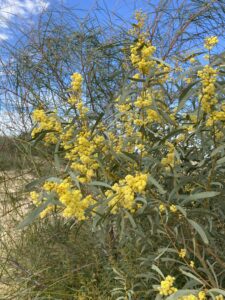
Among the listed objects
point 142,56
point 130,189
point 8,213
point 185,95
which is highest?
point 142,56

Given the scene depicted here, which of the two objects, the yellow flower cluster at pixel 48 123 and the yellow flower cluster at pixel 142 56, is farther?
the yellow flower cluster at pixel 48 123

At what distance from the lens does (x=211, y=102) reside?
1438mm

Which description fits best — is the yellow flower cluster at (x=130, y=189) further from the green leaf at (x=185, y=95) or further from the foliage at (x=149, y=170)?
the green leaf at (x=185, y=95)

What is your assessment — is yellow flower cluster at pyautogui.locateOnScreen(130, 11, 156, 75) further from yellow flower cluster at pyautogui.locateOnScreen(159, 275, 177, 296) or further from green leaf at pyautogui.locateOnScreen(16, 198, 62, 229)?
yellow flower cluster at pyautogui.locateOnScreen(159, 275, 177, 296)

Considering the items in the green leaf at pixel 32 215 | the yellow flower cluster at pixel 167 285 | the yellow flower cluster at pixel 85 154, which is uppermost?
the yellow flower cluster at pixel 85 154

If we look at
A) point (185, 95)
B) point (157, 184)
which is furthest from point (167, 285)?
point (185, 95)

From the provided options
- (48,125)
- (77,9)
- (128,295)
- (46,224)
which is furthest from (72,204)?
(77,9)

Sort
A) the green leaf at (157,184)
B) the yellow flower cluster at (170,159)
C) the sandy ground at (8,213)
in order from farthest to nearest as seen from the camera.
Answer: the sandy ground at (8,213)
the yellow flower cluster at (170,159)
the green leaf at (157,184)

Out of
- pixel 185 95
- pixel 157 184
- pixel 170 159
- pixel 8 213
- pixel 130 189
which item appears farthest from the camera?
pixel 8 213

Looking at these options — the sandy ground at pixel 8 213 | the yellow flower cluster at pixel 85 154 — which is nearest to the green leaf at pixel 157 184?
the yellow flower cluster at pixel 85 154

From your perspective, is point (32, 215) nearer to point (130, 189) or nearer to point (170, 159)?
point (130, 189)

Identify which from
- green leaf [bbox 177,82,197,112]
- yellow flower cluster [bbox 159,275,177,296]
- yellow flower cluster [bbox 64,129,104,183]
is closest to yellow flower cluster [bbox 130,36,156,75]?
green leaf [bbox 177,82,197,112]

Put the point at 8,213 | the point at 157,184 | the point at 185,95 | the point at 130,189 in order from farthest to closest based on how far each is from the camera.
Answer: the point at 8,213 < the point at 185,95 < the point at 157,184 < the point at 130,189

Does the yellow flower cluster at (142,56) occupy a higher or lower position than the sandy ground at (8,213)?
higher
